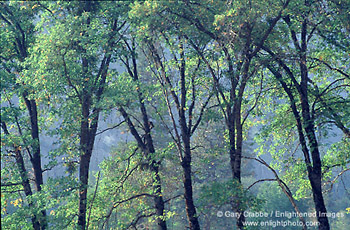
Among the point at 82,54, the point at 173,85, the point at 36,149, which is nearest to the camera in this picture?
the point at 82,54

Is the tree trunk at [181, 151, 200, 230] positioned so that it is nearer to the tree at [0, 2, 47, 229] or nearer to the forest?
the forest

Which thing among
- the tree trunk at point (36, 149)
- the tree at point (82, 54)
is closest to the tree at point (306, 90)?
the tree at point (82, 54)

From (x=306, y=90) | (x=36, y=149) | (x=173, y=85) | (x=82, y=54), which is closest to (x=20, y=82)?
(x=82, y=54)

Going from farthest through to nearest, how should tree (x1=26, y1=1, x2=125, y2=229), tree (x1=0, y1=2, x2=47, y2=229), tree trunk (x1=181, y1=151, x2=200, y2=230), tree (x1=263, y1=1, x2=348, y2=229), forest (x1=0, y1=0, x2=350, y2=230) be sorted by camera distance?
tree trunk (x1=181, y1=151, x2=200, y2=230)
tree (x1=0, y1=2, x2=47, y2=229)
tree (x1=26, y1=1, x2=125, y2=229)
tree (x1=263, y1=1, x2=348, y2=229)
forest (x1=0, y1=0, x2=350, y2=230)

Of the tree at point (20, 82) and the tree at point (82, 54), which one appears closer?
the tree at point (82, 54)

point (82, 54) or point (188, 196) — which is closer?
point (82, 54)

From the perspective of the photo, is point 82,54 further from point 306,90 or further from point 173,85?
point 306,90

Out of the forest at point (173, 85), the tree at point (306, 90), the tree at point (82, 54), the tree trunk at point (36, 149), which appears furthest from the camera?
the tree trunk at point (36, 149)

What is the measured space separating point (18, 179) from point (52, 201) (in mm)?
2297

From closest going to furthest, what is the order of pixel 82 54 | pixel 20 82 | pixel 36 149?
pixel 82 54 → pixel 20 82 → pixel 36 149

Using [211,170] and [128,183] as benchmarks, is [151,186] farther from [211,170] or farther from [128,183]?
[211,170]

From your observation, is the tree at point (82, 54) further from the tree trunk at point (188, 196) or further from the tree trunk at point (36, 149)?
the tree trunk at point (188, 196)

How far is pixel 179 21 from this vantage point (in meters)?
13.7

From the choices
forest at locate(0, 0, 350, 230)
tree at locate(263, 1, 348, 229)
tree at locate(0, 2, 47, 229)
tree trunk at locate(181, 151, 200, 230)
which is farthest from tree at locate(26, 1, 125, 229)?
tree at locate(263, 1, 348, 229)
